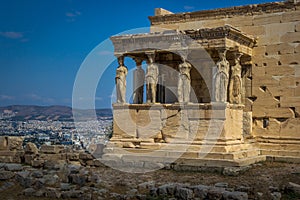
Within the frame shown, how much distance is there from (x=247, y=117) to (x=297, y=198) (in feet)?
20.7

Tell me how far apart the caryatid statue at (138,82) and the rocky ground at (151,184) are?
322 cm

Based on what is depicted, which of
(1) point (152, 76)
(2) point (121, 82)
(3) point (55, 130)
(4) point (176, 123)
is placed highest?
(1) point (152, 76)

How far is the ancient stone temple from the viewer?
49.7 ft

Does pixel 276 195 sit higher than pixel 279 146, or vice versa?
pixel 279 146

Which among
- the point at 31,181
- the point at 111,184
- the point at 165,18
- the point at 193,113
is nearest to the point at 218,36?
the point at 193,113

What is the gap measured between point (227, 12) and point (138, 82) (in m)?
3.83

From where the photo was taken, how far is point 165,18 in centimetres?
1858

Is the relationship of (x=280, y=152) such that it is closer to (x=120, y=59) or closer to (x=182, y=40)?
(x=182, y=40)

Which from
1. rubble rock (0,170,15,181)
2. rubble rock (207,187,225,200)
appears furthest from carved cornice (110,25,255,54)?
rubble rock (207,187,225,200)

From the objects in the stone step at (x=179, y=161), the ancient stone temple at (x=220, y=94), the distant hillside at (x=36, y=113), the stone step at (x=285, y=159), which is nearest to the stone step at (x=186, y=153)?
the ancient stone temple at (x=220, y=94)

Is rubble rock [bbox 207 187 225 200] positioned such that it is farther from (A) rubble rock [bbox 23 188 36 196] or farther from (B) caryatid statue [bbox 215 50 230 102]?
(B) caryatid statue [bbox 215 50 230 102]

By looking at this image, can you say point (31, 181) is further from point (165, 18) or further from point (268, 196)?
point (165, 18)

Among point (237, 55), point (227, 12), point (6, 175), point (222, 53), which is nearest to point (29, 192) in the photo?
point (6, 175)

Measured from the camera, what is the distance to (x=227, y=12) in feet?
56.6
